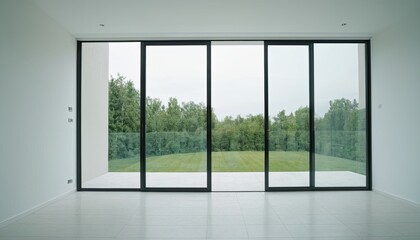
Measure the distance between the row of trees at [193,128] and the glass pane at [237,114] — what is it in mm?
228

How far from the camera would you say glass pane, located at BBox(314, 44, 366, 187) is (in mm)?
6016

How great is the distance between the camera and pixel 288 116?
19.7ft

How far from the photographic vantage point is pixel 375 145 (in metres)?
5.88

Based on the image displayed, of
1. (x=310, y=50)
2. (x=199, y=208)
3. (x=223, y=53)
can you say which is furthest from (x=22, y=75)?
(x=310, y=50)

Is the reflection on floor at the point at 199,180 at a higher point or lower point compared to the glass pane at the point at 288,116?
lower

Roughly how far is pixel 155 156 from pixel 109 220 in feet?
6.60

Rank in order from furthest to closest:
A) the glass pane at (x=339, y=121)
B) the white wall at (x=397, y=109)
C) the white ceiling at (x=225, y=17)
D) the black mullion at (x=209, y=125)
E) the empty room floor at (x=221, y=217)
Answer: the glass pane at (x=339, y=121) → the black mullion at (x=209, y=125) → the white wall at (x=397, y=109) → the white ceiling at (x=225, y=17) → the empty room floor at (x=221, y=217)

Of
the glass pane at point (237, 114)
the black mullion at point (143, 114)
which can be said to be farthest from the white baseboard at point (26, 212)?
the glass pane at point (237, 114)

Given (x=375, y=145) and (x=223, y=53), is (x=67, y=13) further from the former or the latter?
(x=375, y=145)

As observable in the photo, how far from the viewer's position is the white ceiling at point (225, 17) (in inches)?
173

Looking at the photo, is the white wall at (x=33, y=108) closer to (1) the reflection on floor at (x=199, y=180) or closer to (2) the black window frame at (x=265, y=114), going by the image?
(2) the black window frame at (x=265, y=114)

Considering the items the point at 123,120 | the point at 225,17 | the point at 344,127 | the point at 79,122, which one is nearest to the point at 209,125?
the point at 123,120

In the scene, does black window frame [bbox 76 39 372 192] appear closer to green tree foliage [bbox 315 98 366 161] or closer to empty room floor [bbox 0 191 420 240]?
green tree foliage [bbox 315 98 366 161]

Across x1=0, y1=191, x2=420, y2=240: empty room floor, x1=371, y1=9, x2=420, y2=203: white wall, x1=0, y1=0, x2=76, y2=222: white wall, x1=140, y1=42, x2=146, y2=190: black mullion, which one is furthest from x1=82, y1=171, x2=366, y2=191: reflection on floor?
x1=0, y1=0, x2=76, y2=222: white wall
